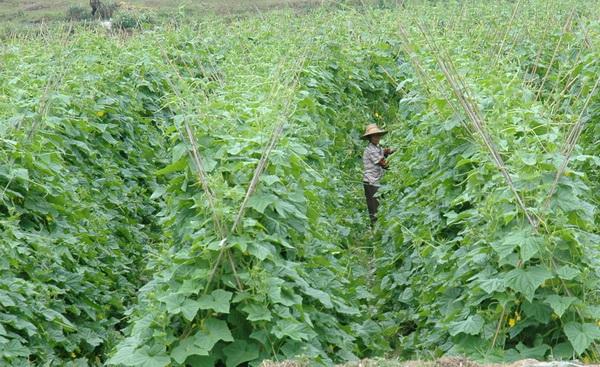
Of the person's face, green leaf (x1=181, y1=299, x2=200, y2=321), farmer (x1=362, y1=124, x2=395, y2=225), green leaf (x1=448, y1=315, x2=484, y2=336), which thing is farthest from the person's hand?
green leaf (x1=181, y1=299, x2=200, y2=321)

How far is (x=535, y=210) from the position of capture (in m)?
5.68

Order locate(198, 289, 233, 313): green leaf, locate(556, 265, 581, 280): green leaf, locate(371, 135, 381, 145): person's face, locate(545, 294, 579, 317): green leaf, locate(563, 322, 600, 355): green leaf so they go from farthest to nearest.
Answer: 1. locate(371, 135, 381, 145): person's face
2. locate(198, 289, 233, 313): green leaf
3. locate(556, 265, 581, 280): green leaf
4. locate(545, 294, 579, 317): green leaf
5. locate(563, 322, 600, 355): green leaf

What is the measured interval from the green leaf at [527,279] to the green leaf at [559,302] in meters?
0.10

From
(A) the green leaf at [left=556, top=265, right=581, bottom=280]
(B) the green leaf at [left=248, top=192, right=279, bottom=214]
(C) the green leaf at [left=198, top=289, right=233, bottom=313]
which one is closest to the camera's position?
(A) the green leaf at [left=556, top=265, right=581, bottom=280]

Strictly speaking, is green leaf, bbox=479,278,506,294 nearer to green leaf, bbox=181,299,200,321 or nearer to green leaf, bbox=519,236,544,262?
green leaf, bbox=519,236,544,262

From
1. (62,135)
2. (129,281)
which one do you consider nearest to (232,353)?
(129,281)

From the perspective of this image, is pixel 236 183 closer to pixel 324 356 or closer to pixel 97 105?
pixel 324 356

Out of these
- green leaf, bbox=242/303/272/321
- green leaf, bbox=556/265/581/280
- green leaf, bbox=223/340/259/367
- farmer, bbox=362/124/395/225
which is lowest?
farmer, bbox=362/124/395/225

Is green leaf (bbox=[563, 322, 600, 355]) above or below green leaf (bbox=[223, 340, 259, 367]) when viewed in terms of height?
above

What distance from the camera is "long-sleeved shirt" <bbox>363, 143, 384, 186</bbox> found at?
11.1 metres

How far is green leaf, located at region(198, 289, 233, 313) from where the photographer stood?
5508 mm

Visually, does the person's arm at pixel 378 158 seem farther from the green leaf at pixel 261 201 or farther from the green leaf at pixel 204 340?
the green leaf at pixel 204 340

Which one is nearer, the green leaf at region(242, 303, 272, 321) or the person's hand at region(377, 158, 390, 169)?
the green leaf at region(242, 303, 272, 321)

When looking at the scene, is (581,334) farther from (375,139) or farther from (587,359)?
(375,139)
